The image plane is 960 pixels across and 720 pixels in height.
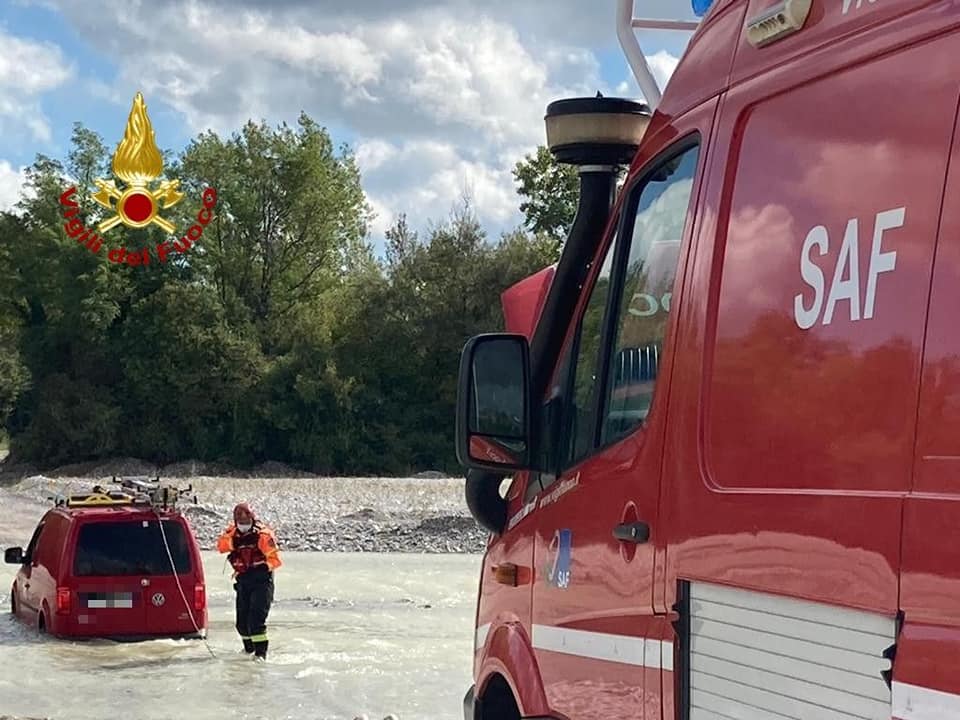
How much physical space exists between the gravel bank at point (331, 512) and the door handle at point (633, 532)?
30.7 metres

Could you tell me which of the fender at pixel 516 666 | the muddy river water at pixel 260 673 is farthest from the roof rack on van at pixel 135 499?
the fender at pixel 516 666

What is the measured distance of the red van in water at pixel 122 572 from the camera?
52.1 ft

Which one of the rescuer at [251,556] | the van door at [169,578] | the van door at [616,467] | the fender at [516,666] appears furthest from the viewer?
the van door at [169,578]

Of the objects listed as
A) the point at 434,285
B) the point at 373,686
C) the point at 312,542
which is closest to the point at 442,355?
the point at 434,285

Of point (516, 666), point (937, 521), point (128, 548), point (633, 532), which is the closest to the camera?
point (937, 521)

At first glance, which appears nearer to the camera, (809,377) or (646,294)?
(809,377)

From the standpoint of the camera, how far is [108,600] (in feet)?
52.7

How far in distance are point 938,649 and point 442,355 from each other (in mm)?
53861

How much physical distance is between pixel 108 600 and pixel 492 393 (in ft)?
42.1

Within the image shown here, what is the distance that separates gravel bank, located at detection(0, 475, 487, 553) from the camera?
35500 mm

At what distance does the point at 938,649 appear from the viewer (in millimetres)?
2371

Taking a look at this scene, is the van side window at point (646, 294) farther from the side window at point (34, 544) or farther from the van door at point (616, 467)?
the side window at point (34, 544)

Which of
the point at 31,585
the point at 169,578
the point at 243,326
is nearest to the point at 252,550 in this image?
the point at 169,578

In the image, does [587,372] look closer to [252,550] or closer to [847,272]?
[847,272]
